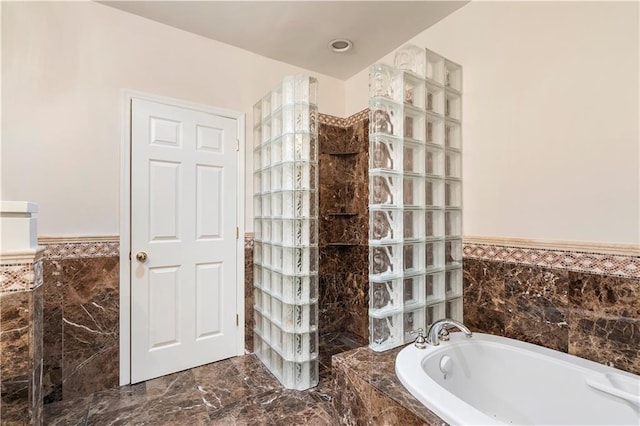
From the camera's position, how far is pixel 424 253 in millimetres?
1764

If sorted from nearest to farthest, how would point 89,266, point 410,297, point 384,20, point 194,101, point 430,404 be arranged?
point 430,404 → point 410,297 → point 89,266 → point 384,20 → point 194,101

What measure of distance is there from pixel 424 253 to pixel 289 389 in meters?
1.23

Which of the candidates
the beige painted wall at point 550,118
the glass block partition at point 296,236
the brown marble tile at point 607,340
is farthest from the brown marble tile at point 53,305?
the brown marble tile at point 607,340

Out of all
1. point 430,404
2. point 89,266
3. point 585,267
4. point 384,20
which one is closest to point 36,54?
point 89,266

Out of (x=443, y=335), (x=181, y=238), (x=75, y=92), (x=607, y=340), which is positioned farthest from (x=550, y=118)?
(x=75, y=92)

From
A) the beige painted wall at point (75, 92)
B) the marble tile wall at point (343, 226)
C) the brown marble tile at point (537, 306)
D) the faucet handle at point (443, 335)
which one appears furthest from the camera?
the marble tile wall at point (343, 226)

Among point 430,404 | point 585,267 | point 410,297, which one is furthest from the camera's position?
point 410,297

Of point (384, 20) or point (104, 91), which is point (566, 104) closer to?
point (384, 20)

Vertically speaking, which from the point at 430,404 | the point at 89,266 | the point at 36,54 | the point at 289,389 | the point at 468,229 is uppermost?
the point at 36,54

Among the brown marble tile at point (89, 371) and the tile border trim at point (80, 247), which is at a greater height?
the tile border trim at point (80, 247)

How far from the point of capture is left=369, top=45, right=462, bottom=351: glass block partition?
163 cm

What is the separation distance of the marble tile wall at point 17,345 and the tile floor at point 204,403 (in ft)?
2.30

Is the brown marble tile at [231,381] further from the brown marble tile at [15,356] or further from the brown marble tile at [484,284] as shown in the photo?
the brown marble tile at [484,284]

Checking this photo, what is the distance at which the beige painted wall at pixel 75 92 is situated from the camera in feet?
5.65
